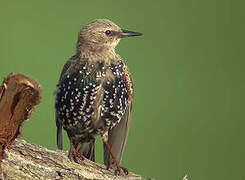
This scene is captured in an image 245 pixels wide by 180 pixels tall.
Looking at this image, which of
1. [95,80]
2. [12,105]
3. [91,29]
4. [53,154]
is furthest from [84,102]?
[12,105]

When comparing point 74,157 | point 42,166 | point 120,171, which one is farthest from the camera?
point 120,171

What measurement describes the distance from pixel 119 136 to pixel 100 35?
3.21ft

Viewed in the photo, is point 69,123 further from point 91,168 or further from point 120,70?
point 91,168

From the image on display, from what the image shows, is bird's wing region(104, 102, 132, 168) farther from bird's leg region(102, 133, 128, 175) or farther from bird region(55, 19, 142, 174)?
bird's leg region(102, 133, 128, 175)

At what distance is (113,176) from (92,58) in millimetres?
1452

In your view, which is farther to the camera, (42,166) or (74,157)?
(74,157)

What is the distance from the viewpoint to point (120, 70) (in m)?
5.78

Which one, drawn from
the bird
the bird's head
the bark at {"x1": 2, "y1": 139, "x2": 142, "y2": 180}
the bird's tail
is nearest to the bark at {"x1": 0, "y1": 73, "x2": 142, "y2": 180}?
the bark at {"x1": 2, "y1": 139, "x2": 142, "y2": 180}

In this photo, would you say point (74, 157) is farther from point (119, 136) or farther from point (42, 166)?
point (119, 136)

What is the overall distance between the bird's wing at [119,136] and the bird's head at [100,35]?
0.62 meters

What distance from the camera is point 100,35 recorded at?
5938 mm

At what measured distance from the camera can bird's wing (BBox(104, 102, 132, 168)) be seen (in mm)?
5871

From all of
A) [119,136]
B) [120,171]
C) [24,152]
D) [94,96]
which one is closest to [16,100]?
[24,152]

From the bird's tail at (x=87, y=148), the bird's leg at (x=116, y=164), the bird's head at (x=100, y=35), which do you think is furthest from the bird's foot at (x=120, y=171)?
the bird's head at (x=100, y=35)
